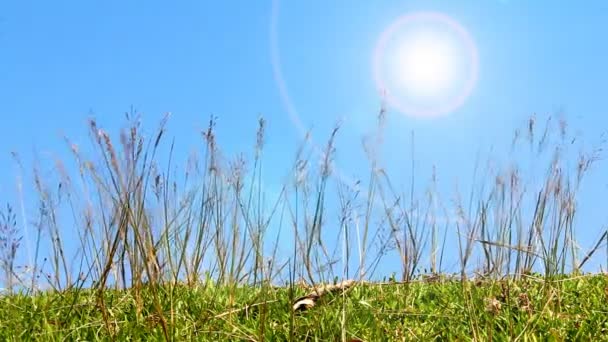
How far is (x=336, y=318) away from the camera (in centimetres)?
308

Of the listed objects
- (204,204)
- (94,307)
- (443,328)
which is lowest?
(443,328)

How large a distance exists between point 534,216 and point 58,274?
2.62 metres

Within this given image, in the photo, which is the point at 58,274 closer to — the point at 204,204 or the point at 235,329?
the point at 204,204

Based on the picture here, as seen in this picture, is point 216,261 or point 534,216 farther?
point 216,261

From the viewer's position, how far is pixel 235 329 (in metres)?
3.08

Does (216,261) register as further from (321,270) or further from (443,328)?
(443,328)

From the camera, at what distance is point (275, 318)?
3.50 meters

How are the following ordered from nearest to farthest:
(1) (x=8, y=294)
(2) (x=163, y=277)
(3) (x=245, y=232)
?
(2) (x=163, y=277), (3) (x=245, y=232), (1) (x=8, y=294)

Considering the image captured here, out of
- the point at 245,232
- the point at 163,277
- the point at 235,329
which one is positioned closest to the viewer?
the point at 235,329

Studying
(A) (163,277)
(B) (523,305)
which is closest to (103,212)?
(A) (163,277)

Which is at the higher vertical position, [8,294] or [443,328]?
[8,294]

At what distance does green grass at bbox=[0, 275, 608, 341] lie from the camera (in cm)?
301

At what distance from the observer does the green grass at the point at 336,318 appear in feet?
9.87

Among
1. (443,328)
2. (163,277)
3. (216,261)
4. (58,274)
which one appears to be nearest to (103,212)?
(163,277)
